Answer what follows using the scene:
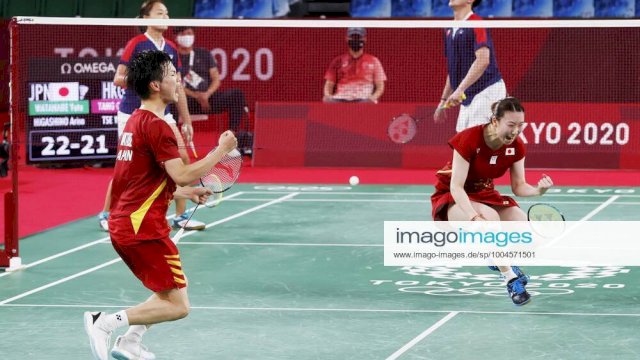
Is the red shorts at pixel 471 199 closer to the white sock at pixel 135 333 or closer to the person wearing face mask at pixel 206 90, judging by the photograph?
the white sock at pixel 135 333

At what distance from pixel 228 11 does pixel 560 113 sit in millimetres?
7227

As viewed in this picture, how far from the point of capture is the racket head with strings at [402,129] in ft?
50.1

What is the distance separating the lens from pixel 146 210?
6191mm

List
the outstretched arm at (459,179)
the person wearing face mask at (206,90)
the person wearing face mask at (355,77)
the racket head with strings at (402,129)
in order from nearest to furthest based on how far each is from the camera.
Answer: the outstretched arm at (459,179), the racket head with strings at (402,129), the person wearing face mask at (355,77), the person wearing face mask at (206,90)

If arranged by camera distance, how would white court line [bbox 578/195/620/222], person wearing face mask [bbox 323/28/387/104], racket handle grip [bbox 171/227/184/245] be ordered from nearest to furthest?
1. racket handle grip [bbox 171/227/184/245]
2. white court line [bbox 578/195/620/222]
3. person wearing face mask [bbox 323/28/387/104]

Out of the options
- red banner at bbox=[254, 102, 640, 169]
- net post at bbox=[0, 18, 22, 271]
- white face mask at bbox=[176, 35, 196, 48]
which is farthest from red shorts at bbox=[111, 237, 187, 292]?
white face mask at bbox=[176, 35, 196, 48]

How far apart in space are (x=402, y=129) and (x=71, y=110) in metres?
4.14

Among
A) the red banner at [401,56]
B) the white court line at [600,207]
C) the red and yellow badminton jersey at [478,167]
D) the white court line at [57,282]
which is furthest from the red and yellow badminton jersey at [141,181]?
the red banner at [401,56]

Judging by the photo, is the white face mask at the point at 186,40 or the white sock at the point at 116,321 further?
the white face mask at the point at 186,40

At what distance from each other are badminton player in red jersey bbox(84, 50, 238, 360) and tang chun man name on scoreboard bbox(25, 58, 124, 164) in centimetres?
965

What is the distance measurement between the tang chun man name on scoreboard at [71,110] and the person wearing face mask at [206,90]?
1273 mm

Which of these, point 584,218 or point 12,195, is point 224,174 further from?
point 584,218

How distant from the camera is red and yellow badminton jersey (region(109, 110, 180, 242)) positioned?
20.1ft
